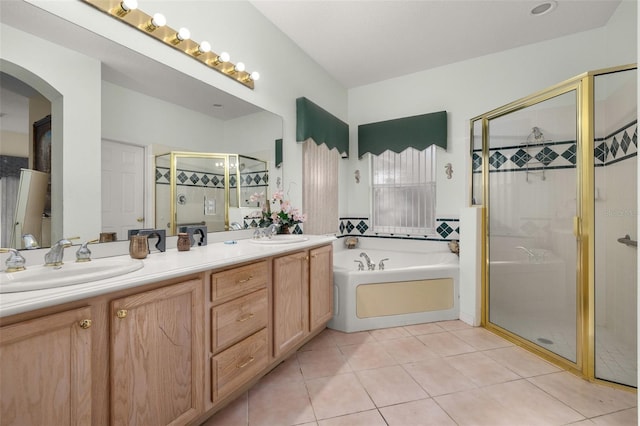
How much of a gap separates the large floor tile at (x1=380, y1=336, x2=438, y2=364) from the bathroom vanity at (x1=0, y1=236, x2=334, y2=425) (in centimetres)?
86

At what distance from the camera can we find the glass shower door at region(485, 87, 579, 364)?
2.06 m

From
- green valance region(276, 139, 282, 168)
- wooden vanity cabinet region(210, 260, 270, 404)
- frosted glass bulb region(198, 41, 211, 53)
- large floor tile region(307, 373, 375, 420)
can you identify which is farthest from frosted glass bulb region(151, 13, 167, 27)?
large floor tile region(307, 373, 375, 420)

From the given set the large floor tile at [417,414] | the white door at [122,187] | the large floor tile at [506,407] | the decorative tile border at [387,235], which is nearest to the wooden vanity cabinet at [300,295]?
the large floor tile at [417,414]

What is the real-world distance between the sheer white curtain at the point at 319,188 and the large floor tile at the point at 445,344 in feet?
4.90

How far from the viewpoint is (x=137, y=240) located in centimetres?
144

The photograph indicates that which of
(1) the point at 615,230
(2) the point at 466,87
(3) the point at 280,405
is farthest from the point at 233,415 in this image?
(2) the point at 466,87

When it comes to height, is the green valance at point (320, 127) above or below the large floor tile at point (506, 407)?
above

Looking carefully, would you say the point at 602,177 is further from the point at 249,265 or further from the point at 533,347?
the point at 249,265

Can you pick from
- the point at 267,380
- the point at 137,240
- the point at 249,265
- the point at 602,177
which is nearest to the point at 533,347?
the point at 602,177

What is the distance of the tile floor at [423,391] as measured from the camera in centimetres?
155

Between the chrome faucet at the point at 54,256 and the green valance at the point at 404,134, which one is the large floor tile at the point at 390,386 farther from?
the green valance at the point at 404,134

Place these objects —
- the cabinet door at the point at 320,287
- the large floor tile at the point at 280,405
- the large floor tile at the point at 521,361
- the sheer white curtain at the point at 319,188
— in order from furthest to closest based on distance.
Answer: the sheer white curtain at the point at 319,188, the cabinet door at the point at 320,287, the large floor tile at the point at 521,361, the large floor tile at the point at 280,405

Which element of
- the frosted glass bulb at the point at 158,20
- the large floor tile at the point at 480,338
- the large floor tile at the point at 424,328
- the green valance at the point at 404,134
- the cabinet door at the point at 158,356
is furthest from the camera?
the green valance at the point at 404,134

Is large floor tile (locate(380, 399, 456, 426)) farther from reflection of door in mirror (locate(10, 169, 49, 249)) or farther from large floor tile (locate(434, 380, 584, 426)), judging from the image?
reflection of door in mirror (locate(10, 169, 49, 249))
